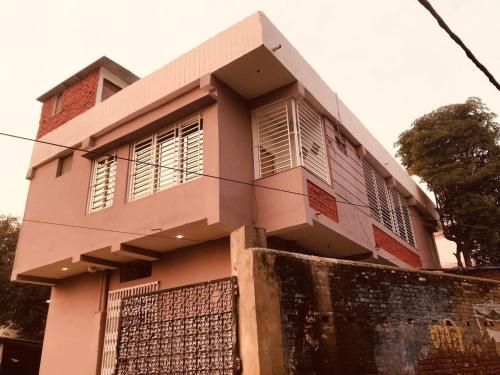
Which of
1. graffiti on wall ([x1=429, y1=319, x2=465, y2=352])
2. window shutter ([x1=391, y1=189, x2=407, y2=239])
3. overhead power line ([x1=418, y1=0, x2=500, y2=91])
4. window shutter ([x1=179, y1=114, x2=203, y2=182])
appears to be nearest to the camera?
overhead power line ([x1=418, y1=0, x2=500, y2=91])

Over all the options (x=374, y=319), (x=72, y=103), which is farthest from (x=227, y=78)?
(x=72, y=103)

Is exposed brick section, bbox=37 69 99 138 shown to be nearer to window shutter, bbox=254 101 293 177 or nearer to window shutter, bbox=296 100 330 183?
window shutter, bbox=254 101 293 177

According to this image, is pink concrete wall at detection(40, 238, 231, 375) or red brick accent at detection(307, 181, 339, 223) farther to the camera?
pink concrete wall at detection(40, 238, 231, 375)

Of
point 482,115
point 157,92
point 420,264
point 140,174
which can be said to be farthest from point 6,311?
point 482,115

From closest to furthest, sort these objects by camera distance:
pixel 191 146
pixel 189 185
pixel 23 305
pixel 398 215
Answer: pixel 189 185 < pixel 191 146 < pixel 398 215 < pixel 23 305

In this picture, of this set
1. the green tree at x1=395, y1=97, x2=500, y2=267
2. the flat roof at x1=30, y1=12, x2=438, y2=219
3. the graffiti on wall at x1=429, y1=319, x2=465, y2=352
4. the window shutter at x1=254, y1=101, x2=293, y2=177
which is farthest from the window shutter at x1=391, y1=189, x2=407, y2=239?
the graffiti on wall at x1=429, y1=319, x2=465, y2=352

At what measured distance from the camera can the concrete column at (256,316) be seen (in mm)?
5022

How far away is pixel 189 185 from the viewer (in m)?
8.49

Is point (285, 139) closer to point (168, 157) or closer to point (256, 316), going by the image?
point (168, 157)

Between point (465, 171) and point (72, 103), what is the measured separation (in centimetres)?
1338

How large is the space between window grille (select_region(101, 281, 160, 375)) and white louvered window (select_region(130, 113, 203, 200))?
6.72ft

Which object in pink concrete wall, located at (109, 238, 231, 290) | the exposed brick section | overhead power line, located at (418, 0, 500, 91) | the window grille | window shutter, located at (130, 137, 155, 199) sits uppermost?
the exposed brick section

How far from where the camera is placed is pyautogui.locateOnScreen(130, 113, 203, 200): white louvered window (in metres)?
8.94

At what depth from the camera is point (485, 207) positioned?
14.8 meters
